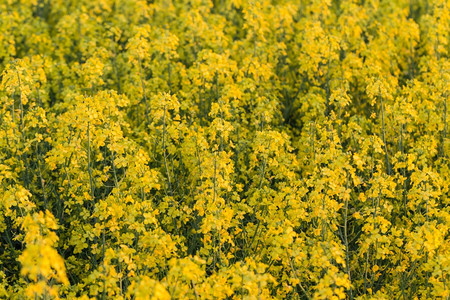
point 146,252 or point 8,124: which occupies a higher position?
point 8,124

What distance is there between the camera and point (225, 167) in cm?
627

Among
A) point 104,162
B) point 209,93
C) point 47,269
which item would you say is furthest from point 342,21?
point 47,269

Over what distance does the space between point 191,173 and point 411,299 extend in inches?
115

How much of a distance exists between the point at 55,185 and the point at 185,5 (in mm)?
5370

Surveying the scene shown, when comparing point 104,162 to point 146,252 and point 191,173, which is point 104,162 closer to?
point 191,173

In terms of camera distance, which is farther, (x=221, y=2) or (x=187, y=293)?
(x=221, y=2)

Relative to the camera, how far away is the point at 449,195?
7219mm

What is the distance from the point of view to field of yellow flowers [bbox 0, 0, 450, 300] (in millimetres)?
5777

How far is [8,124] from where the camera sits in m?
7.12

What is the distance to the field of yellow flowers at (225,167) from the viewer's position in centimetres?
578

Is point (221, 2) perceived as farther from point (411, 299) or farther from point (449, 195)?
point (411, 299)

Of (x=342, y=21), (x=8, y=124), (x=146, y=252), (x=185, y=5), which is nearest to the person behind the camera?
(x=146, y=252)

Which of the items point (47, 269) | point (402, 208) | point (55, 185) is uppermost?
point (47, 269)

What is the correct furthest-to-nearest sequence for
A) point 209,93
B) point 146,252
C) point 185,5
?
point 185,5 < point 209,93 < point 146,252
